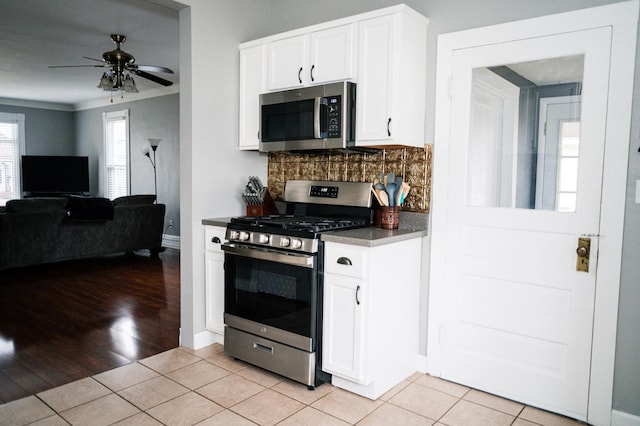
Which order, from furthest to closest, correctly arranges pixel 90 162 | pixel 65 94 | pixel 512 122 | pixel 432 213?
pixel 90 162 → pixel 65 94 → pixel 432 213 → pixel 512 122

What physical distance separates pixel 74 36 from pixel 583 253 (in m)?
5.14

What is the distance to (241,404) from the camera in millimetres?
2436

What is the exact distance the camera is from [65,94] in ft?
28.4

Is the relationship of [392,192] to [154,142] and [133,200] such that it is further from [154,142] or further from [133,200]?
[154,142]

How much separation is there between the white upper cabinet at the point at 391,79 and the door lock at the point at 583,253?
3.37 feet

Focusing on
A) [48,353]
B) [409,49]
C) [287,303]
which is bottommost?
[48,353]

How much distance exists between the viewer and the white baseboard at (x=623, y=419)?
221 cm

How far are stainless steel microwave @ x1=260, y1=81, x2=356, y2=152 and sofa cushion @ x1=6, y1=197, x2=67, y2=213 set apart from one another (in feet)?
12.2

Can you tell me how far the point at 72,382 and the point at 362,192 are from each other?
2029 mm

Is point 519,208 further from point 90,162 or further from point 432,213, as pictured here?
point 90,162

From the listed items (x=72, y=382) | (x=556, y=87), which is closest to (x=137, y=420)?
(x=72, y=382)

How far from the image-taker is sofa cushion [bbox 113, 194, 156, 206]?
20.5 ft

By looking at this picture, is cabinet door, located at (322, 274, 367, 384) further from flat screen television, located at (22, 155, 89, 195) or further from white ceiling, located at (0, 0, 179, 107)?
flat screen television, located at (22, 155, 89, 195)

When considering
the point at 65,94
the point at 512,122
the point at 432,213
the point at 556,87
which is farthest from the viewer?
the point at 65,94
